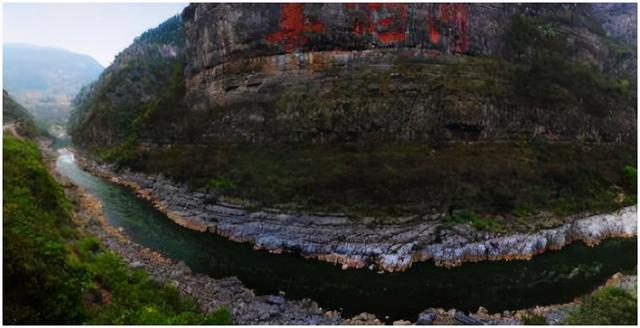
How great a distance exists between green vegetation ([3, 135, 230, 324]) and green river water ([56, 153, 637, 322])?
14.2 ft

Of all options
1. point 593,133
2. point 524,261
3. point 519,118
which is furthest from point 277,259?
point 593,133

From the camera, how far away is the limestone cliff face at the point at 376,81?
95.7 feet

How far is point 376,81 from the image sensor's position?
29922 millimetres

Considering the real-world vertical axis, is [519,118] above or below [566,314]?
above

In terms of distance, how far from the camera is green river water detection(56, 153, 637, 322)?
1673 centimetres

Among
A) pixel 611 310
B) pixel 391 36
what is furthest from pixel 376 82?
pixel 611 310

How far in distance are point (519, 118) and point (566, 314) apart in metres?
18.2

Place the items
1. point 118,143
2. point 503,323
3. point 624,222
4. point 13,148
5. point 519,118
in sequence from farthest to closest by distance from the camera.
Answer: point 118,143, point 519,118, point 624,222, point 13,148, point 503,323

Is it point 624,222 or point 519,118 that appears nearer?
point 624,222

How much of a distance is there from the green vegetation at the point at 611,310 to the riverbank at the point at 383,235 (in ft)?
25.3

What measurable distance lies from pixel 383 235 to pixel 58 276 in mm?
15419

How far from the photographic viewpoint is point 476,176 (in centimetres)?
2591

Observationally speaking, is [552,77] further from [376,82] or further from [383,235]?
[383,235]

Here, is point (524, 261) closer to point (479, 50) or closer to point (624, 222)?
point (624, 222)
